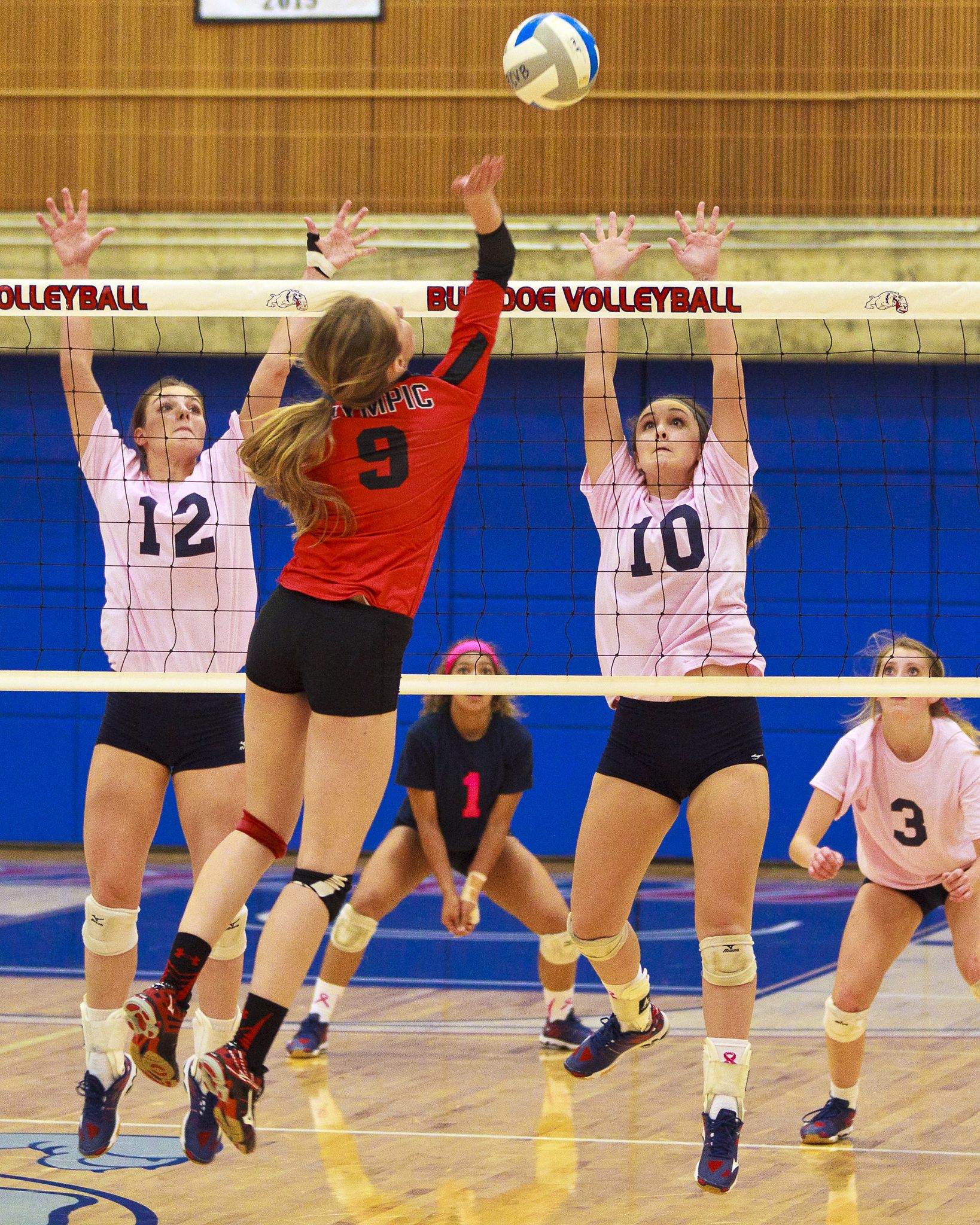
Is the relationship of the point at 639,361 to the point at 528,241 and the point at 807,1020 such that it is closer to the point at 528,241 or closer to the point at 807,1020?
the point at 528,241

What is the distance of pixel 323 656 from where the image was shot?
126 inches

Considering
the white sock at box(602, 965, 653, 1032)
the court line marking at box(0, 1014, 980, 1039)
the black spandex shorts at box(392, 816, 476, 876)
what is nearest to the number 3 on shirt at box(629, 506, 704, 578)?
the white sock at box(602, 965, 653, 1032)

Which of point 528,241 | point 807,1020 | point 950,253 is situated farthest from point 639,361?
point 807,1020

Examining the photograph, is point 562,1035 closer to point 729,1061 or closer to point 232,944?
point 232,944

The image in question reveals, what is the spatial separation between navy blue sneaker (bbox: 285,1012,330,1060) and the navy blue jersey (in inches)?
34.3

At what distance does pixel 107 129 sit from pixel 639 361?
392 cm

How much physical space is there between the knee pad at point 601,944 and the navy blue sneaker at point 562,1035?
165cm

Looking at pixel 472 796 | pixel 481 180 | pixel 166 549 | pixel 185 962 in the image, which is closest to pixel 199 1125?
pixel 185 962

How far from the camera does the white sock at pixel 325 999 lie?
19.4ft

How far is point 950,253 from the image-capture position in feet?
31.3

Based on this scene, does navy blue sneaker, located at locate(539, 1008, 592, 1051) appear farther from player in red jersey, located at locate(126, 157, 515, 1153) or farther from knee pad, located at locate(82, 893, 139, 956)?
player in red jersey, located at locate(126, 157, 515, 1153)

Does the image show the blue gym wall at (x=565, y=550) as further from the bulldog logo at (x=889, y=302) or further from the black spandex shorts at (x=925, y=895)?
the bulldog logo at (x=889, y=302)

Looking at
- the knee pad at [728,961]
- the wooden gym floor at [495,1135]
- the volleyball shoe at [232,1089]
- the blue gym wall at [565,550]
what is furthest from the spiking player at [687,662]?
the blue gym wall at [565,550]

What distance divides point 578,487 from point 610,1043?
546cm
